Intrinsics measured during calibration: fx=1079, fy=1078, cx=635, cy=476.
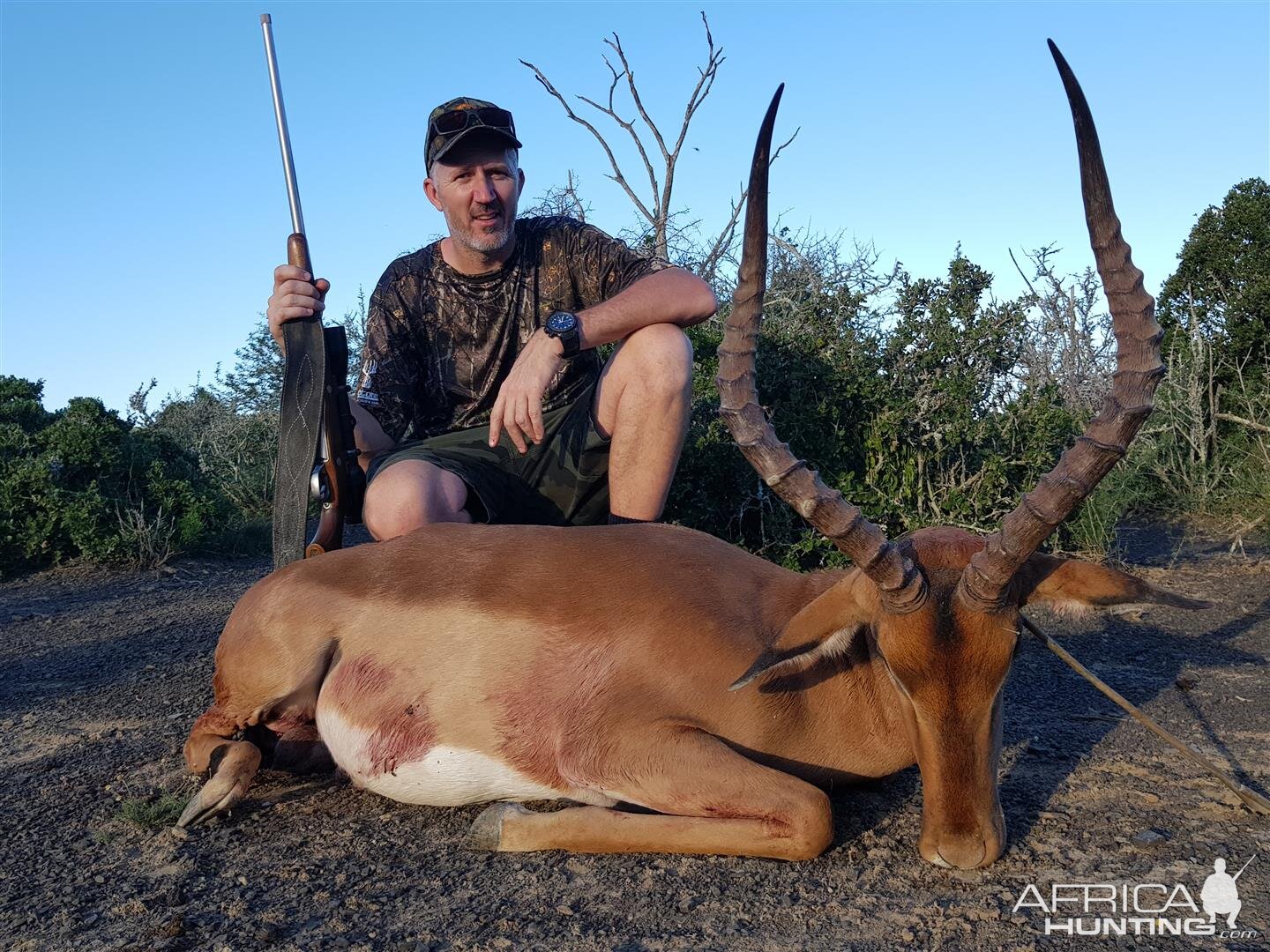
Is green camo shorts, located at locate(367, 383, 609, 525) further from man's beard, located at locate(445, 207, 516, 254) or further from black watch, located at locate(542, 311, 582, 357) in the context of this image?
man's beard, located at locate(445, 207, 516, 254)

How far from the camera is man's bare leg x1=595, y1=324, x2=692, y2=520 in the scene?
5426 mm

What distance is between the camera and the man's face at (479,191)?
5977 mm

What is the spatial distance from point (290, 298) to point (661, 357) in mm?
1885

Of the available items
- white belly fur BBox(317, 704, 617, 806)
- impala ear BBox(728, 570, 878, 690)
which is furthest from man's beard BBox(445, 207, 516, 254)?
impala ear BBox(728, 570, 878, 690)

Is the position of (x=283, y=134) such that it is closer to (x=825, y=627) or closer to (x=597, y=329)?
(x=597, y=329)

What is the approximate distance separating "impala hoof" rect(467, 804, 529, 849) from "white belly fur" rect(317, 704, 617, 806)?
0.13 m

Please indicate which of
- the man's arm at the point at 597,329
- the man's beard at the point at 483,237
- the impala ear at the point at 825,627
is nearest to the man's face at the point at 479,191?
the man's beard at the point at 483,237

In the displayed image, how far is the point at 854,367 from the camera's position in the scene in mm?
8086

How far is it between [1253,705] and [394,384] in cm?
471

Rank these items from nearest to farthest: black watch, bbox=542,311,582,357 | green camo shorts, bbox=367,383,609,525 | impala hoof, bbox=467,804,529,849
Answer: impala hoof, bbox=467,804,529,849 < black watch, bbox=542,311,582,357 < green camo shorts, bbox=367,383,609,525

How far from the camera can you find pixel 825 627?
348 centimetres

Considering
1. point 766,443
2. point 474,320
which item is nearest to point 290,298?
point 474,320

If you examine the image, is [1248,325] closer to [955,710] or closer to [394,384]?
[394,384]

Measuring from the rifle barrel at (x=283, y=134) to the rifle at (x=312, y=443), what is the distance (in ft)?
2.93
